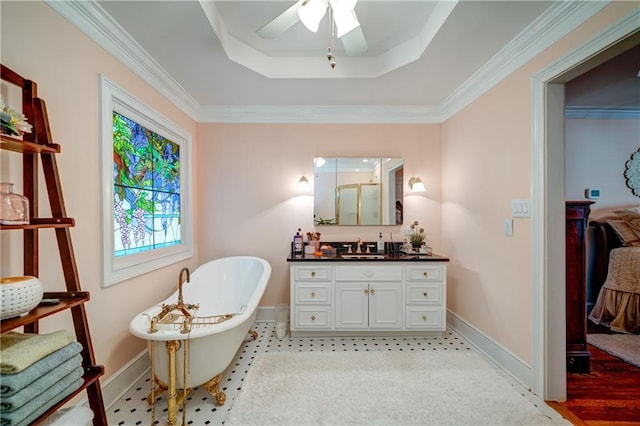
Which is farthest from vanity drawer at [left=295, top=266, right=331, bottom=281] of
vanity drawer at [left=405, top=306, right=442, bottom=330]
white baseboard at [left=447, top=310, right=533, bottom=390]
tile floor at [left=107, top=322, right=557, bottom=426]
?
white baseboard at [left=447, top=310, right=533, bottom=390]

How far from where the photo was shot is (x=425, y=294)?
98.0 inches

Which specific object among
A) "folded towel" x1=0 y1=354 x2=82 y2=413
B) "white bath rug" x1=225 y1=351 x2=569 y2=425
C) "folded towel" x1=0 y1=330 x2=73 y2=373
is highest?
"folded towel" x1=0 y1=330 x2=73 y2=373

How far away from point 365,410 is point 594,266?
3.31 m

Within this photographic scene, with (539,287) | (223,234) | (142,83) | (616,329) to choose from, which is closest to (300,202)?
(223,234)

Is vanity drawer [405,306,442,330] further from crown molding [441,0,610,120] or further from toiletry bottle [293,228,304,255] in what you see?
crown molding [441,0,610,120]

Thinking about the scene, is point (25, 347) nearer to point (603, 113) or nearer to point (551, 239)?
point (551, 239)

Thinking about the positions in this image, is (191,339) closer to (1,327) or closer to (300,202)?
(1,327)

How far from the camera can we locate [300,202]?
9.76ft

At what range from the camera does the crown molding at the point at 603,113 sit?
2.92 m

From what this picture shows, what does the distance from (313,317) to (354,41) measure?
227 centimetres

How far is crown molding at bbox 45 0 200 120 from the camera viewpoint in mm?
1424

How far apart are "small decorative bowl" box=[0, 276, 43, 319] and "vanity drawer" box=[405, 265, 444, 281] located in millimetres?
2471

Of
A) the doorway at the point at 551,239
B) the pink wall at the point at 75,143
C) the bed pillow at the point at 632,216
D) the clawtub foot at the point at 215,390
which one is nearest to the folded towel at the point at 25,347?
the pink wall at the point at 75,143

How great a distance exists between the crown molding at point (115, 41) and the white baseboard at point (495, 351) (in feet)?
11.6
